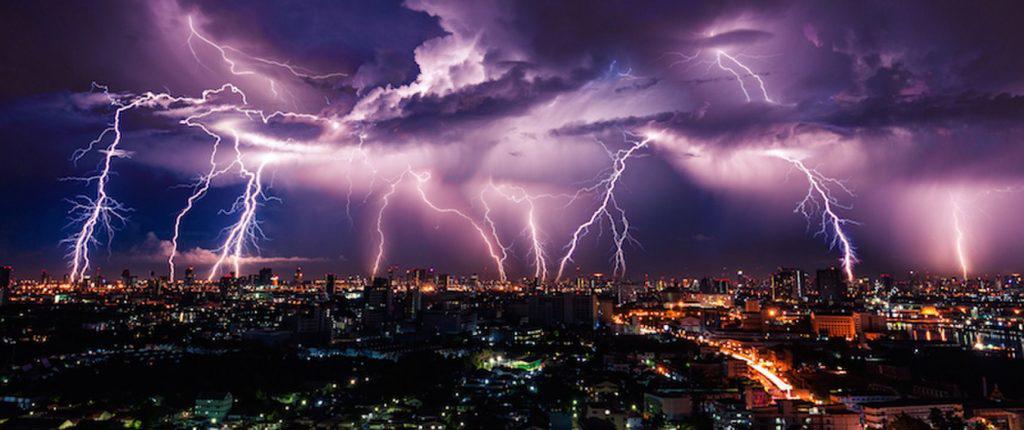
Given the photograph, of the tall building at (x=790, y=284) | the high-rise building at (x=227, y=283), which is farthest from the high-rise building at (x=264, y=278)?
the tall building at (x=790, y=284)

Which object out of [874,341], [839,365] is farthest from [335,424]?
[874,341]

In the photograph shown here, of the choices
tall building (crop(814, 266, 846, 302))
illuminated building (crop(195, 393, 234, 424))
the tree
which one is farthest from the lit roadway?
tall building (crop(814, 266, 846, 302))

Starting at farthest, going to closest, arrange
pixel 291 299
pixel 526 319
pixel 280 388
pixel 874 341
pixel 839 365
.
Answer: pixel 291 299 → pixel 526 319 → pixel 874 341 → pixel 839 365 → pixel 280 388

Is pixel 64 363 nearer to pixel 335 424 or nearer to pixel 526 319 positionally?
pixel 335 424

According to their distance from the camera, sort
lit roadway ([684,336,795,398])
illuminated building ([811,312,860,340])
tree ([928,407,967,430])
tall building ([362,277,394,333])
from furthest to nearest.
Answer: tall building ([362,277,394,333]) < illuminated building ([811,312,860,340]) < lit roadway ([684,336,795,398]) < tree ([928,407,967,430])

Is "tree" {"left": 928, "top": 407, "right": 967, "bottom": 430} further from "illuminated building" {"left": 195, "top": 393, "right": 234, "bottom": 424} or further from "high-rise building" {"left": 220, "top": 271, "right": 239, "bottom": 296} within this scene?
"high-rise building" {"left": 220, "top": 271, "right": 239, "bottom": 296}

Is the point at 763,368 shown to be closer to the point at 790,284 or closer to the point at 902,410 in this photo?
the point at 902,410
